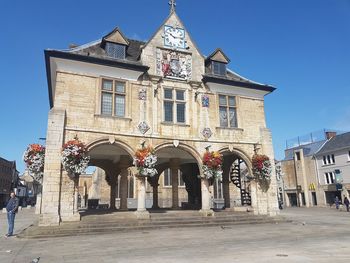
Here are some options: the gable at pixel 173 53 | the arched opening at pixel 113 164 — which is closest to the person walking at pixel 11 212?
the arched opening at pixel 113 164

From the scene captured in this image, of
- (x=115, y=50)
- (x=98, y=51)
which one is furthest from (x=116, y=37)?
(x=98, y=51)

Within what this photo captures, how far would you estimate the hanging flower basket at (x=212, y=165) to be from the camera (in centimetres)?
1593

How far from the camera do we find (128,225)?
13.2 meters

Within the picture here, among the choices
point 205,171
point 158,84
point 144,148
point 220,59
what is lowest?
point 205,171

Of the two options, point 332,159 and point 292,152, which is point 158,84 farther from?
point 292,152

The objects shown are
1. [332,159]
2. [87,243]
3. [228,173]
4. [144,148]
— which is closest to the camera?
[87,243]

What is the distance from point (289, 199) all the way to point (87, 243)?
40.5 meters

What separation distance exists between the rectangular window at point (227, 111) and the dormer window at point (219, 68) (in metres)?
1.52

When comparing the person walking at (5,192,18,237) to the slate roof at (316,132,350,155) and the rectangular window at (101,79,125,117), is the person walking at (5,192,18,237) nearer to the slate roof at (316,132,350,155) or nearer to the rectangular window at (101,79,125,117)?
the rectangular window at (101,79,125,117)

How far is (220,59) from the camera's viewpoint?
18625 millimetres

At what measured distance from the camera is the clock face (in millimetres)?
17406

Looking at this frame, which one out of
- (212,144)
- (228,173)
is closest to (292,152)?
(228,173)

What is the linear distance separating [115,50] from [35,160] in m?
6.97

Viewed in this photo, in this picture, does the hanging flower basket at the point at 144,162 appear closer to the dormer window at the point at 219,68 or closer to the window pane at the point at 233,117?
the window pane at the point at 233,117
